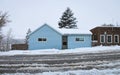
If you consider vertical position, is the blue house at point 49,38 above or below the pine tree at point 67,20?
below

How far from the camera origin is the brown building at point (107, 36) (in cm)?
4766

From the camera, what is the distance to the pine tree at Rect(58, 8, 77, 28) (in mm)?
73938

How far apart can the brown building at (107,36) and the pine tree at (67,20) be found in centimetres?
2637

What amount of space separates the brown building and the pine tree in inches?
1038

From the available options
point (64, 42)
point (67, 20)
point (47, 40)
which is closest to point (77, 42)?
point (64, 42)

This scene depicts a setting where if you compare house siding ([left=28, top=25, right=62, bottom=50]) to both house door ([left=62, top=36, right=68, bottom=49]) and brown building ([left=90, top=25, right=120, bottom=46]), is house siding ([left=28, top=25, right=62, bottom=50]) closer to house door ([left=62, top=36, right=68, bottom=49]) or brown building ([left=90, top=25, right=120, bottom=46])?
house door ([left=62, top=36, right=68, bottom=49])

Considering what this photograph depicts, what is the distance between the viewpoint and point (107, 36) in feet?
157

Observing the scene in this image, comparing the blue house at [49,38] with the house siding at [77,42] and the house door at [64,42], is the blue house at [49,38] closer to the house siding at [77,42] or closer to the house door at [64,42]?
the house siding at [77,42]

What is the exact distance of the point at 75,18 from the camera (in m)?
76.8

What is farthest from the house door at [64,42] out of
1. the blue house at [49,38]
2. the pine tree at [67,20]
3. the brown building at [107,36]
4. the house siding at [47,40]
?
the pine tree at [67,20]

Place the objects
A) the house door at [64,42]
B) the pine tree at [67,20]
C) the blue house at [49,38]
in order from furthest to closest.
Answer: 1. the pine tree at [67,20]
2. the house door at [64,42]
3. the blue house at [49,38]

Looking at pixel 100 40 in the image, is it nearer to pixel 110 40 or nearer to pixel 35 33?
pixel 110 40

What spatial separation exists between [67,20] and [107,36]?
28077 millimetres

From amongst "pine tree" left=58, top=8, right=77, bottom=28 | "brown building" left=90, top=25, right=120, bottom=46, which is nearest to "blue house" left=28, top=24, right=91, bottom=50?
"brown building" left=90, top=25, right=120, bottom=46
